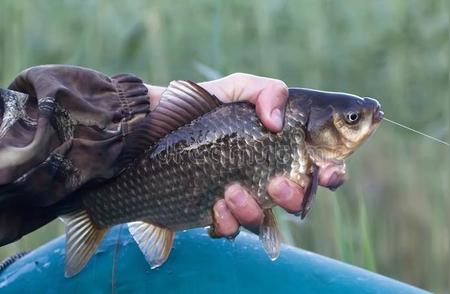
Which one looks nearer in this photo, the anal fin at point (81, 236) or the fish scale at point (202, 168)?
the fish scale at point (202, 168)

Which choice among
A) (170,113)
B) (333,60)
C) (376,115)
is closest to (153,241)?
(170,113)

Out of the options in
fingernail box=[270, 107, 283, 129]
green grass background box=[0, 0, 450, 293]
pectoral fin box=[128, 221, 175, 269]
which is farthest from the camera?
green grass background box=[0, 0, 450, 293]

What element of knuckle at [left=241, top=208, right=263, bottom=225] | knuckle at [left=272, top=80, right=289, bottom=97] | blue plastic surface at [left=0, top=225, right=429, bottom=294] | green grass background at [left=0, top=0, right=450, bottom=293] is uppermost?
knuckle at [left=272, top=80, right=289, bottom=97]

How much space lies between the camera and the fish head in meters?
1.81

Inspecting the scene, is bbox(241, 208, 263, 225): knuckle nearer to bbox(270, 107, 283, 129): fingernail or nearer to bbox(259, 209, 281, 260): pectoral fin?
bbox(259, 209, 281, 260): pectoral fin

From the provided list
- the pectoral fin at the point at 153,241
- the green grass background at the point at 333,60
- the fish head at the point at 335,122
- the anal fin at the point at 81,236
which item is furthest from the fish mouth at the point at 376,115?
Answer: the green grass background at the point at 333,60

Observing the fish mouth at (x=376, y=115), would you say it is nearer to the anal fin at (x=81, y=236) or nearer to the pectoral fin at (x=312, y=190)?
the pectoral fin at (x=312, y=190)

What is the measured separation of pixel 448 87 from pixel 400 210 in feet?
1.66

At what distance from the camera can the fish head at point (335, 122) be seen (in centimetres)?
181

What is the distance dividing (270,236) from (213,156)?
186 mm

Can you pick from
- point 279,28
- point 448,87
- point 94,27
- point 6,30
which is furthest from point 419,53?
point 6,30

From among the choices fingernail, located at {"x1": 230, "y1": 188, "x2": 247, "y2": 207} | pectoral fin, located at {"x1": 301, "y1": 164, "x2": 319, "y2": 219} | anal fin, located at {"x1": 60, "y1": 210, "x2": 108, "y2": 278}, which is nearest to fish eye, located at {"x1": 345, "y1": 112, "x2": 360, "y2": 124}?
pectoral fin, located at {"x1": 301, "y1": 164, "x2": 319, "y2": 219}

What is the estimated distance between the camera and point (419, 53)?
3826 millimetres

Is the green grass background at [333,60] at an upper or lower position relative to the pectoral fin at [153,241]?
lower
